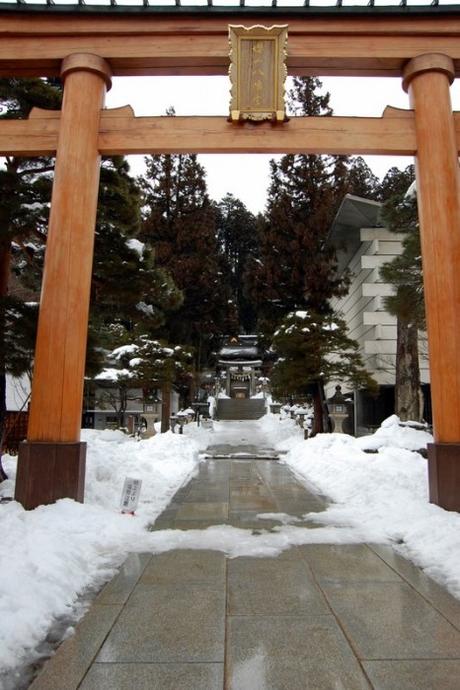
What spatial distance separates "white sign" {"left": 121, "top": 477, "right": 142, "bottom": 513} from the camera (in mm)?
6727

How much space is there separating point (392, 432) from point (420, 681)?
10.3m

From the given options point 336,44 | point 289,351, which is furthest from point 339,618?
point 289,351

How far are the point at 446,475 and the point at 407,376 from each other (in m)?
10.4

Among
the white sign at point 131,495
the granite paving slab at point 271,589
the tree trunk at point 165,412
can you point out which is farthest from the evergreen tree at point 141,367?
the granite paving slab at point 271,589

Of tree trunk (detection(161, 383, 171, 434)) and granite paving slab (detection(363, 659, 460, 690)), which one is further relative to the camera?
tree trunk (detection(161, 383, 171, 434))

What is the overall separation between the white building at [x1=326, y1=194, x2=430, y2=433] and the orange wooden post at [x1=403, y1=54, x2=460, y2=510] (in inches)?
456

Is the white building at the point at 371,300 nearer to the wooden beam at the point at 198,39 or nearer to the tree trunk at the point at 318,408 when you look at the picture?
the tree trunk at the point at 318,408

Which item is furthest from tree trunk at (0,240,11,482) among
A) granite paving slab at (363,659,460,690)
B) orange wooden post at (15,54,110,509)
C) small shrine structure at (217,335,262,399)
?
small shrine structure at (217,335,262,399)

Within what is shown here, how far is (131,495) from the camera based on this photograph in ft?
22.2

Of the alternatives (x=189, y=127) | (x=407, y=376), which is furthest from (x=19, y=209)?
(x=407, y=376)

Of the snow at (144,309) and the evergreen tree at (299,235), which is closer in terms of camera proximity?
the snow at (144,309)

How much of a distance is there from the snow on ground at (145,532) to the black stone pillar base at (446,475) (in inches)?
9.1

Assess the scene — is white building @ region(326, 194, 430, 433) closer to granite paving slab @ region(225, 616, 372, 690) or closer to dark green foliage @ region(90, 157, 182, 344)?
dark green foliage @ region(90, 157, 182, 344)

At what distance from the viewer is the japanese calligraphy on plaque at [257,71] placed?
7.30 m
